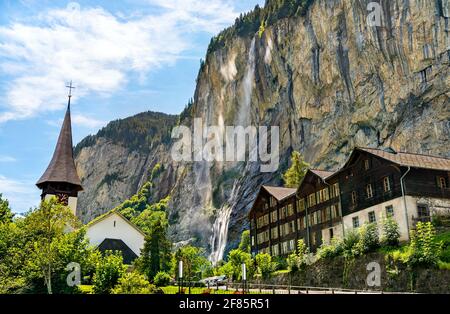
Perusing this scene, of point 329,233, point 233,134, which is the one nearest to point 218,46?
point 233,134

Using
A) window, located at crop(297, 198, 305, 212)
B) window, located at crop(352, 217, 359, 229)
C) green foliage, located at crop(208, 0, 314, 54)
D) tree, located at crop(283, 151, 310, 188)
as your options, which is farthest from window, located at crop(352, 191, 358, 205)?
green foliage, located at crop(208, 0, 314, 54)

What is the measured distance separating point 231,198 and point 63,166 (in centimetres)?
3862

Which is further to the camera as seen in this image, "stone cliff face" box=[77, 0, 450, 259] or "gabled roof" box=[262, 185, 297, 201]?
"stone cliff face" box=[77, 0, 450, 259]

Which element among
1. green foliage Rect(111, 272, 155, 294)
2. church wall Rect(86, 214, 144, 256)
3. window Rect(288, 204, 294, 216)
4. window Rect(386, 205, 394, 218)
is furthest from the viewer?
church wall Rect(86, 214, 144, 256)

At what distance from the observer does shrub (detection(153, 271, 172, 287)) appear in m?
46.2

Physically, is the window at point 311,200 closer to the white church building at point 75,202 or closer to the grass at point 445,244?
the grass at point 445,244

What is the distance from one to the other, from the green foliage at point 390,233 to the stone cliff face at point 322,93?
92.1ft

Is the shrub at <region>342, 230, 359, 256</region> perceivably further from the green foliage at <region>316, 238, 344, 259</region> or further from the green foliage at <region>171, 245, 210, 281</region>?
the green foliage at <region>171, 245, 210, 281</region>

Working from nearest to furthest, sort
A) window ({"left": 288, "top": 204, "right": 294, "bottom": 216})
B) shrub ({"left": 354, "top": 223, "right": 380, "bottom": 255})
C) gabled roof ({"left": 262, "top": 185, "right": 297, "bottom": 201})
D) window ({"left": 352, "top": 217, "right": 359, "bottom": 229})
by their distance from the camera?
shrub ({"left": 354, "top": 223, "right": 380, "bottom": 255}) → window ({"left": 352, "top": 217, "right": 359, "bottom": 229}) → window ({"left": 288, "top": 204, "right": 294, "bottom": 216}) → gabled roof ({"left": 262, "top": 185, "right": 297, "bottom": 201})

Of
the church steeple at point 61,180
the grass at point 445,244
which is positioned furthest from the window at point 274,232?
the church steeple at point 61,180

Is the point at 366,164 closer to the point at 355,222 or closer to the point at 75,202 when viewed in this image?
the point at 355,222

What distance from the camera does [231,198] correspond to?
102 metres
